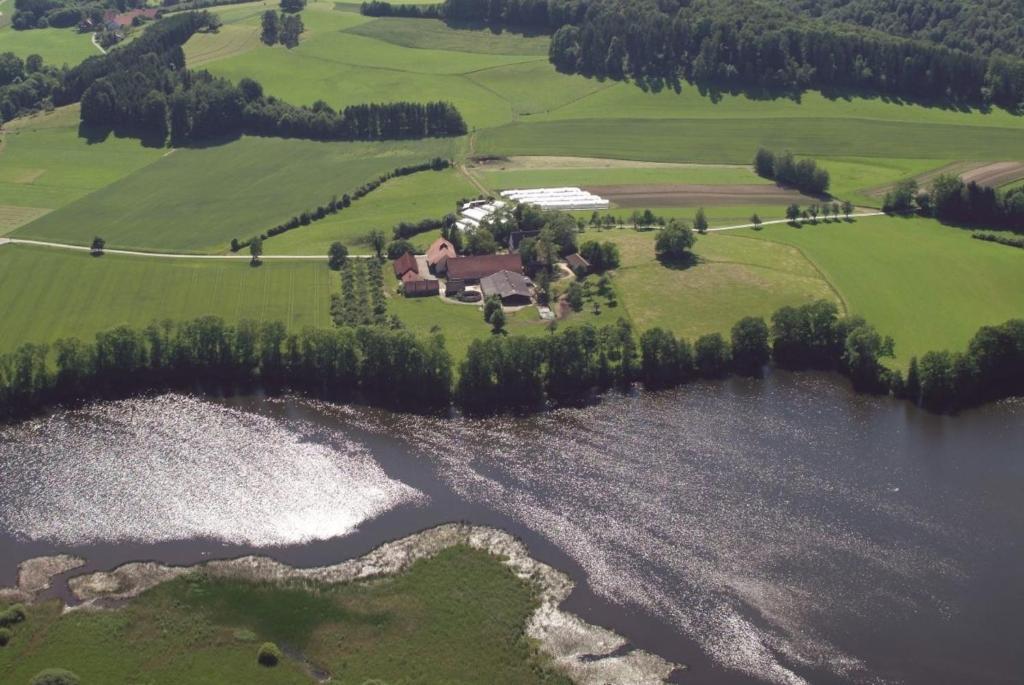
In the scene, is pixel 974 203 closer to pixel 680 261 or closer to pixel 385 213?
pixel 680 261

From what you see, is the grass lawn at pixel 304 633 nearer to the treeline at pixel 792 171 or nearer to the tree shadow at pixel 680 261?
the tree shadow at pixel 680 261

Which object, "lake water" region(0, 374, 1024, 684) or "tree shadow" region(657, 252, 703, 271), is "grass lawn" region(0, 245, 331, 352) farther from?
"tree shadow" region(657, 252, 703, 271)

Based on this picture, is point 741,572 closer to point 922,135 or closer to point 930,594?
point 930,594

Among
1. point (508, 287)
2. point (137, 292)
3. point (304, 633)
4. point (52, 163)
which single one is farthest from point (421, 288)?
point (52, 163)

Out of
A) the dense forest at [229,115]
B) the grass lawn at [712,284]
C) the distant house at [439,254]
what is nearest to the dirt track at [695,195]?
the grass lawn at [712,284]

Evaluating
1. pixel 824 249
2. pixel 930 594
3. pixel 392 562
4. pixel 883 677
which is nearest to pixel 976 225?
pixel 824 249

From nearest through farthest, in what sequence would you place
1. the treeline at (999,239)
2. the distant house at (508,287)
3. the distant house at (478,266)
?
1. the distant house at (508,287)
2. the distant house at (478,266)
3. the treeline at (999,239)

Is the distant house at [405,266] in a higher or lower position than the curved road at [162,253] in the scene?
higher
